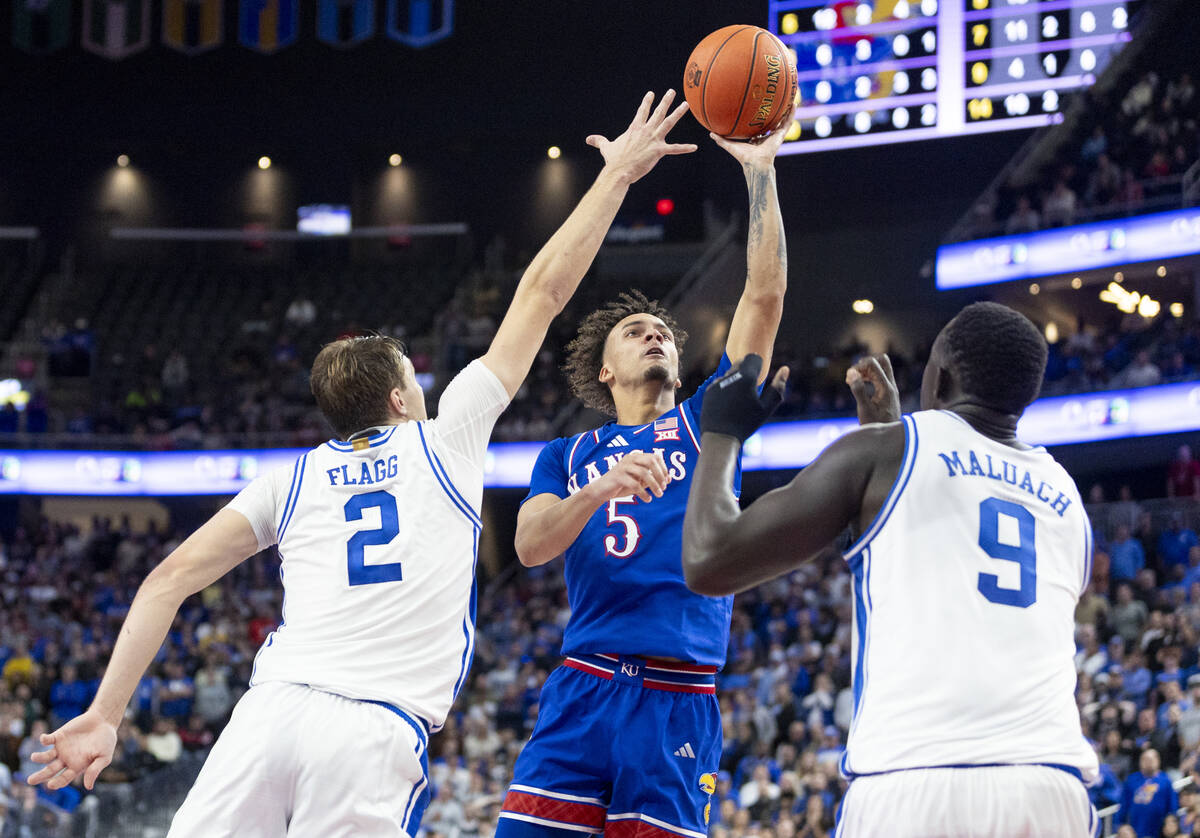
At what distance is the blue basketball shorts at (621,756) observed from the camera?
181 inches

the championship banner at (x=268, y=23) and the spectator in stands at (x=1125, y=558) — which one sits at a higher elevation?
the championship banner at (x=268, y=23)

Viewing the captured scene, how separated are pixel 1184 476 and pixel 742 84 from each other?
15.0 metres

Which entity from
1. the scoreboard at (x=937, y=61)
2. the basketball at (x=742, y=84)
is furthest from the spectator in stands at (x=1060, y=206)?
the basketball at (x=742, y=84)

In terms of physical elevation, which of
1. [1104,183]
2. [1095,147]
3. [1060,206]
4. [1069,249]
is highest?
[1095,147]

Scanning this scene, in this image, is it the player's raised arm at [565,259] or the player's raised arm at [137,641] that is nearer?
the player's raised arm at [137,641]

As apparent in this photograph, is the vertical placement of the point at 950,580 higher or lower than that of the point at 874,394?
lower

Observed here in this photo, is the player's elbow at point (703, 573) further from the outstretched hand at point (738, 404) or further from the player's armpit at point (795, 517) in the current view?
the outstretched hand at point (738, 404)

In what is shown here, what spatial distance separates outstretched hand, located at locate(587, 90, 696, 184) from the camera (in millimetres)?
4969

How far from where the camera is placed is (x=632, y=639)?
4820 millimetres

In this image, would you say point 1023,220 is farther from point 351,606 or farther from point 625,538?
point 351,606

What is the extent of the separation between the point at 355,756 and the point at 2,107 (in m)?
33.2

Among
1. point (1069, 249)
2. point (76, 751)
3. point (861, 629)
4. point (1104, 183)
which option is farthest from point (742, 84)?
point (1104, 183)

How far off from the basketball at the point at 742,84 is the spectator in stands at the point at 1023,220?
17.1 meters

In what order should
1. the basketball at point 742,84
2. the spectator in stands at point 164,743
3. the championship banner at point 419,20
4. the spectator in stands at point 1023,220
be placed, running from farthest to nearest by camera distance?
1. the championship banner at point 419,20
2. the spectator in stands at point 1023,220
3. the spectator in stands at point 164,743
4. the basketball at point 742,84
